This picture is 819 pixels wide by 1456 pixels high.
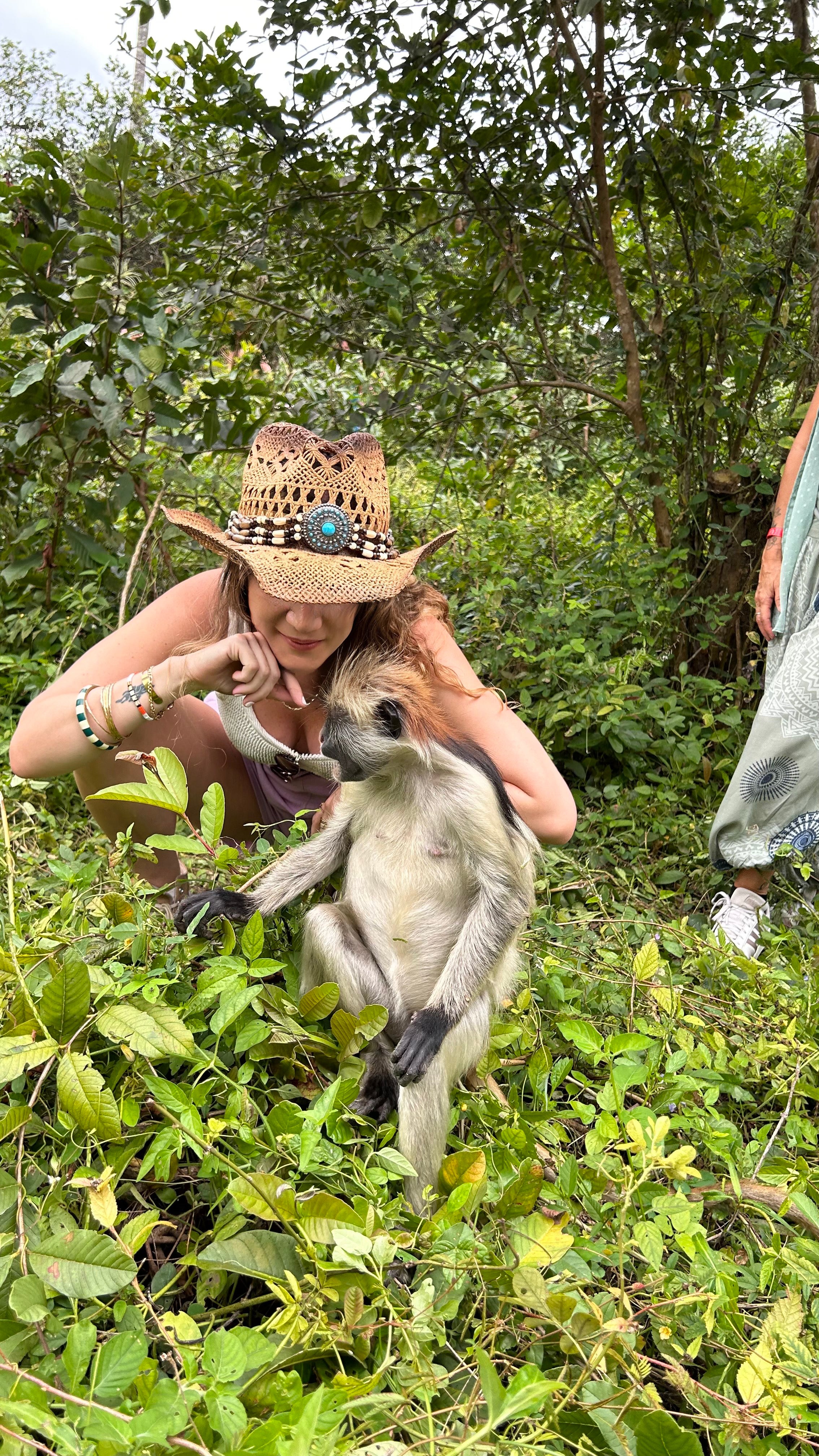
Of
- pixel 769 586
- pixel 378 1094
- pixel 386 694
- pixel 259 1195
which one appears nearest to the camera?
pixel 259 1195

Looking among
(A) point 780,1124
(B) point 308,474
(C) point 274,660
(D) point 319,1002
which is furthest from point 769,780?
(D) point 319,1002

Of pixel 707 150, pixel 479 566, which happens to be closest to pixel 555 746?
pixel 479 566

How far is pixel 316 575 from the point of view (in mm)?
1932

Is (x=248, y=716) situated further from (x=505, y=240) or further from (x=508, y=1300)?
(x=505, y=240)

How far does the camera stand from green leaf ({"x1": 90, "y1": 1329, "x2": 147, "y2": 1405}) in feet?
3.28

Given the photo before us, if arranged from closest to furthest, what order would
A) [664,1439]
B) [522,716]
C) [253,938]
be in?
[664,1439], [253,938], [522,716]

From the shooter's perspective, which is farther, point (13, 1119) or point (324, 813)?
point (324, 813)

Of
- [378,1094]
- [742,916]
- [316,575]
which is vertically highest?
[316,575]

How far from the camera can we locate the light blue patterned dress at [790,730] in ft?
10.2

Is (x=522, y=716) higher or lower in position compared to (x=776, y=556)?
lower

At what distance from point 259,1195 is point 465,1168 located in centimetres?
33

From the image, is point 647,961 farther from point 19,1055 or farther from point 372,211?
point 372,211

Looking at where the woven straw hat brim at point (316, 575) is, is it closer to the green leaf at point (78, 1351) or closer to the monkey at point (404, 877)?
the monkey at point (404, 877)

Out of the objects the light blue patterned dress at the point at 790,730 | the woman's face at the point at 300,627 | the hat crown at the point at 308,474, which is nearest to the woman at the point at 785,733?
the light blue patterned dress at the point at 790,730
